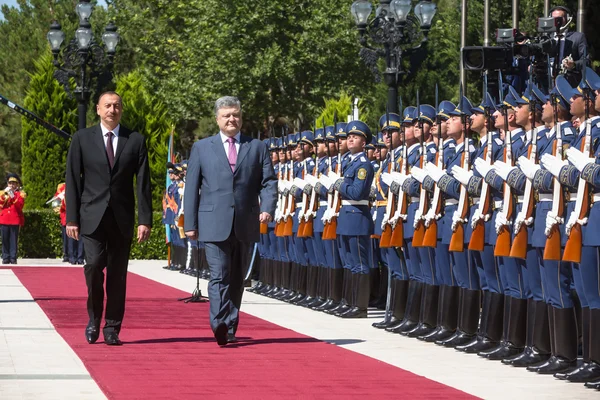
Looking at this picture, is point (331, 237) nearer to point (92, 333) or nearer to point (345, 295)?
point (345, 295)

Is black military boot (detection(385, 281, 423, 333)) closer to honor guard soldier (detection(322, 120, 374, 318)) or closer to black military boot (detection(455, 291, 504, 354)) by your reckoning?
black military boot (detection(455, 291, 504, 354))

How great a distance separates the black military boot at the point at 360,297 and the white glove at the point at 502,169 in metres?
4.57

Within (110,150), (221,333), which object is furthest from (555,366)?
(110,150)

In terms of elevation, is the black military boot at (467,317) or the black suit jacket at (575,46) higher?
the black suit jacket at (575,46)

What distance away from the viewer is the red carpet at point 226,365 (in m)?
8.93

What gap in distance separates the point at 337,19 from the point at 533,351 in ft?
119

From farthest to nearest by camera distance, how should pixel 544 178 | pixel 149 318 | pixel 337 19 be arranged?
pixel 337 19 < pixel 149 318 < pixel 544 178

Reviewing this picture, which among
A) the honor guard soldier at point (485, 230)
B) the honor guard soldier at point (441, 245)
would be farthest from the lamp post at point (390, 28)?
the honor guard soldier at point (485, 230)

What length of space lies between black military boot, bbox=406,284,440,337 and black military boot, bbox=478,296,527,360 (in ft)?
5.14

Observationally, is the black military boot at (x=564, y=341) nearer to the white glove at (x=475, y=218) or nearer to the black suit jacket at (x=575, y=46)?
the white glove at (x=475, y=218)

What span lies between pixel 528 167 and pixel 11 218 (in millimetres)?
20734

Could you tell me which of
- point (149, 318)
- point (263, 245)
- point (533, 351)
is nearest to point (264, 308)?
point (149, 318)

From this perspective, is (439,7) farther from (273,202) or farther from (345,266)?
(273,202)

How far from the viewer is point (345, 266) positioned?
15516mm
